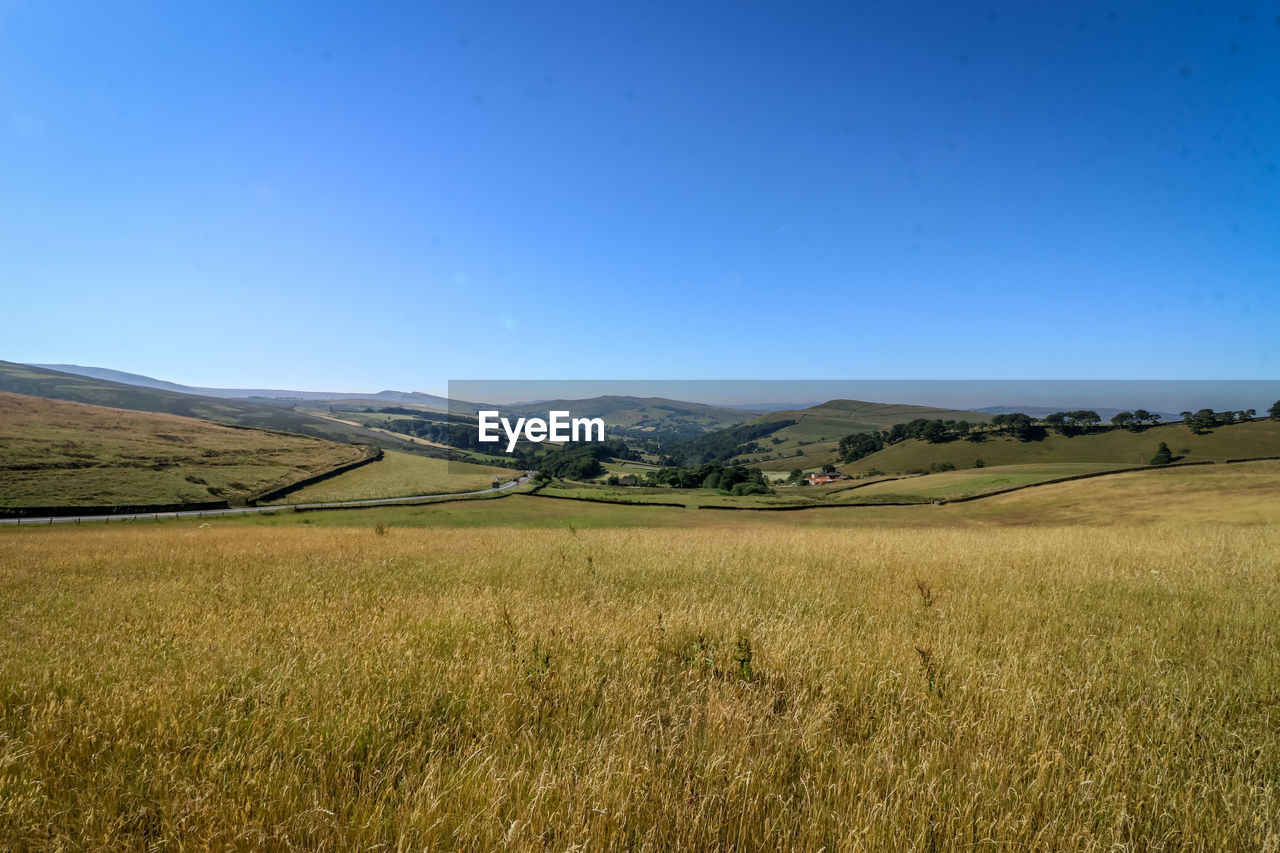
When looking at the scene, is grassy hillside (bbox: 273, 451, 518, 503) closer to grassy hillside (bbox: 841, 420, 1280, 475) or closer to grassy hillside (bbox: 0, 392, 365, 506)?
grassy hillside (bbox: 0, 392, 365, 506)

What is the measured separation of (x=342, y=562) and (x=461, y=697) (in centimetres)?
853

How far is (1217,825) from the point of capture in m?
2.64

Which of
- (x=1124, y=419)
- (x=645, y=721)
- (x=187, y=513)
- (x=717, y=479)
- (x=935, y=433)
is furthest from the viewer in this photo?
(x=935, y=433)

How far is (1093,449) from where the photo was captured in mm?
106000

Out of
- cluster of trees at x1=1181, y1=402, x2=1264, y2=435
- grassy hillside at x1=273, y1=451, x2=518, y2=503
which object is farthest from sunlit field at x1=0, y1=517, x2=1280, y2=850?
cluster of trees at x1=1181, y1=402, x2=1264, y2=435

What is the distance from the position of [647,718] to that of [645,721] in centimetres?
10

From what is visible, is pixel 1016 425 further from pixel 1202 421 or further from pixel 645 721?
pixel 645 721

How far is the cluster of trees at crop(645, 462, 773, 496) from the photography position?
272 ft

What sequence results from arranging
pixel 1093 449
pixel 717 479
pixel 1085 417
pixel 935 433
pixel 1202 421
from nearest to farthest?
pixel 717 479 → pixel 1202 421 → pixel 1093 449 → pixel 1085 417 → pixel 935 433

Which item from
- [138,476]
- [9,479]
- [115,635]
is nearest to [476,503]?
[138,476]

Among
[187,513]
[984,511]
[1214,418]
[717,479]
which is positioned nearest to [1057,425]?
[1214,418]

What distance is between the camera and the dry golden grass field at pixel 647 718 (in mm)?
2531

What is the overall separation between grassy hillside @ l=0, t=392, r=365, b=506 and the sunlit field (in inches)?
2897

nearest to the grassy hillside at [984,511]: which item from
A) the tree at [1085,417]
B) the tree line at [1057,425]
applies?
the tree line at [1057,425]
